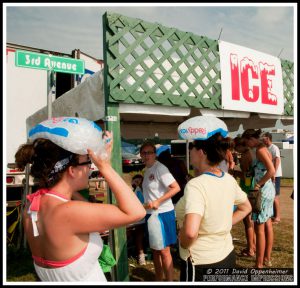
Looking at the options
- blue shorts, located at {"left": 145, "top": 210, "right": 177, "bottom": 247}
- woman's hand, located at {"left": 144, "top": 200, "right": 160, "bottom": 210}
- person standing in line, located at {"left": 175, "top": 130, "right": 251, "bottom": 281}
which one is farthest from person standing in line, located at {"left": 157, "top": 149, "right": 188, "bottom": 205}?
person standing in line, located at {"left": 175, "top": 130, "right": 251, "bottom": 281}

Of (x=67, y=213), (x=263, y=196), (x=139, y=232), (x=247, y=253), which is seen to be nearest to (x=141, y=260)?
(x=139, y=232)

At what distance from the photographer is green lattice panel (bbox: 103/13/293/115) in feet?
10.7

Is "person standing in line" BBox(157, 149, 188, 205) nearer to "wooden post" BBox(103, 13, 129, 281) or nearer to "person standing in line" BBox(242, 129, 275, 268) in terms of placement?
"person standing in line" BBox(242, 129, 275, 268)

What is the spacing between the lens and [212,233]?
1.92 metres

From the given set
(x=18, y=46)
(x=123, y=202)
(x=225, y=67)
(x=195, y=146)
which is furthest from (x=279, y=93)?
(x=18, y=46)

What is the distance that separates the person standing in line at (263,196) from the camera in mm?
3781

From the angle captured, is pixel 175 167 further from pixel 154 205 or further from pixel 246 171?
pixel 154 205

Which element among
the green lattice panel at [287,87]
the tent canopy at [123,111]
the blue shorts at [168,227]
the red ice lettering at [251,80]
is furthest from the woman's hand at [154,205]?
the green lattice panel at [287,87]

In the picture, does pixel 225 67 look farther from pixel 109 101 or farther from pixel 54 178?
pixel 54 178

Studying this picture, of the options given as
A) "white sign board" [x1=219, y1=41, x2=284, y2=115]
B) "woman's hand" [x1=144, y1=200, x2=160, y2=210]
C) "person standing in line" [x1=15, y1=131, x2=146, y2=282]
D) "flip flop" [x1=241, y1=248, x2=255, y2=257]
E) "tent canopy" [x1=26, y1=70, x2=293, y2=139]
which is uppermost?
"white sign board" [x1=219, y1=41, x2=284, y2=115]

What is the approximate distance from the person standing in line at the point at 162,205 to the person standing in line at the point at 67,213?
1.83 m

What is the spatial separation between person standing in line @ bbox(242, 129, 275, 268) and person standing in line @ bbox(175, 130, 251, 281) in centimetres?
190

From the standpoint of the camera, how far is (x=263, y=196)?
3.87 m

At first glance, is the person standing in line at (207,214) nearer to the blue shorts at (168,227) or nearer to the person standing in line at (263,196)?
the blue shorts at (168,227)
